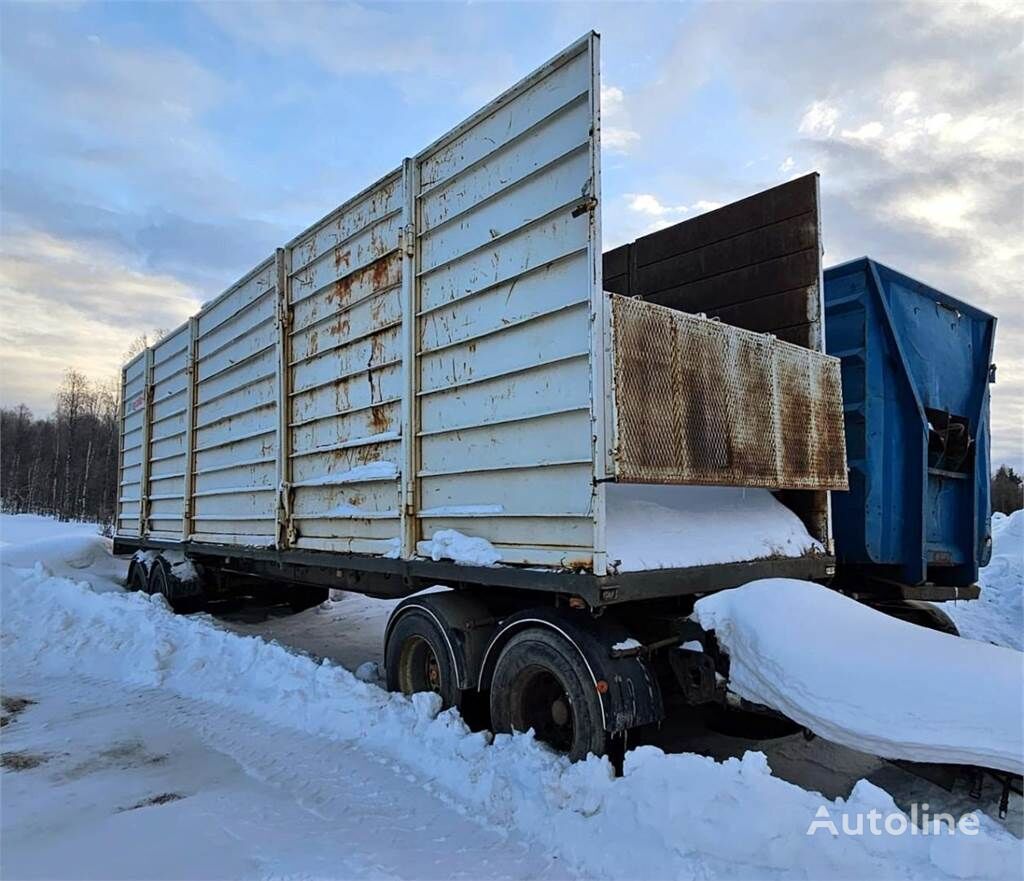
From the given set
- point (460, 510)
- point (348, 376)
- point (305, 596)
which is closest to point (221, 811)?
point (460, 510)

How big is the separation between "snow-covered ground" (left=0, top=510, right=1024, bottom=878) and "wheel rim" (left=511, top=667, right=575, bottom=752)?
21cm

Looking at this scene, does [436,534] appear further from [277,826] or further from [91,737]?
[91,737]

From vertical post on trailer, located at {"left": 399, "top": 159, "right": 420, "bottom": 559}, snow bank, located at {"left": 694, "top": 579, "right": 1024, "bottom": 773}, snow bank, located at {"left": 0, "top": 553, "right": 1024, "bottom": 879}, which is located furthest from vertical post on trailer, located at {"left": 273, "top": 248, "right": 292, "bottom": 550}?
snow bank, located at {"left": 694, "top": 579, "right": 1024, "bottom": 773}

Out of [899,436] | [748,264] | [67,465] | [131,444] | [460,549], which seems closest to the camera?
[460,549]

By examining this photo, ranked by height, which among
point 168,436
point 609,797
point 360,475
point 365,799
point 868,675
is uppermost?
point 168,436

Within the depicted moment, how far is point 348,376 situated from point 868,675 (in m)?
3.97

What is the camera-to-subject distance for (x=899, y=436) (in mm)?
5238

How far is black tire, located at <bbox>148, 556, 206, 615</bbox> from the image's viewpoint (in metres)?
8.88

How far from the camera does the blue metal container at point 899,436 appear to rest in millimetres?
5117

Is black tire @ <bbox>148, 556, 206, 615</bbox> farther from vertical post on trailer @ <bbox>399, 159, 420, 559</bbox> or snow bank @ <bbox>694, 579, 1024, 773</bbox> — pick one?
snow bank @ <bbox>694, 579, 1024, 773</bbox>

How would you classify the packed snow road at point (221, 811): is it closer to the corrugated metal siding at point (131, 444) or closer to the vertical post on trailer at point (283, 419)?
the vertical post on trailer at point (283, 419)

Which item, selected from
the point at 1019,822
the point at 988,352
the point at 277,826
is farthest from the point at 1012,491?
the point at 277,826

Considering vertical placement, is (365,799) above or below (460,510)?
below

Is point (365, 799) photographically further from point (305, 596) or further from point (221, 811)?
point (305, 596)
